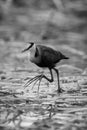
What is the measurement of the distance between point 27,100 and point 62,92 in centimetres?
95

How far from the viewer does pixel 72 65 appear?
12.1 meters

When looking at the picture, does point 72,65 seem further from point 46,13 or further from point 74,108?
point 46,13

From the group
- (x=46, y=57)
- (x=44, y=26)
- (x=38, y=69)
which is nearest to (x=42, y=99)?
(x=46, y=57)

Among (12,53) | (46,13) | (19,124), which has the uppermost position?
(46,13)

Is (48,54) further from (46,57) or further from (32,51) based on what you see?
(32,51)

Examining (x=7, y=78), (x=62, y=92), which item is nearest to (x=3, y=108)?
(x=62, y=92)

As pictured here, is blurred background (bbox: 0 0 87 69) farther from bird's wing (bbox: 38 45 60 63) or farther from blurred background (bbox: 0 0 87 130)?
bird's wing (bbox: 38 45 60 63)

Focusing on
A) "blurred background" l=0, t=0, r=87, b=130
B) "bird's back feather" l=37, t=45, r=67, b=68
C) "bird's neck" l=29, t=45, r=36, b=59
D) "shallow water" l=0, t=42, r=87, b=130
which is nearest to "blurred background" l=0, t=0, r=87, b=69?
"blurred background" l=0, t=0, r=87, b=130

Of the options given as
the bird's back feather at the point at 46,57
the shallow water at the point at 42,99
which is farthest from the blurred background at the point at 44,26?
the bird's back feather at the point at 46,57

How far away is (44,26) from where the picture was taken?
16922mm

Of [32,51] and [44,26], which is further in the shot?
[44,26]

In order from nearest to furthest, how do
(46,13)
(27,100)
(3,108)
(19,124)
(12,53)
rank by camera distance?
(19,124), (3,108), (27,100), (12,53), (46,13)

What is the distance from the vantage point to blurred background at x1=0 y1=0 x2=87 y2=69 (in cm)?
1398

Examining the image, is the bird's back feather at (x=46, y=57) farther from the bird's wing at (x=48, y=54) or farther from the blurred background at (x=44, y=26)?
the blurred background at (x=44, y=26)
